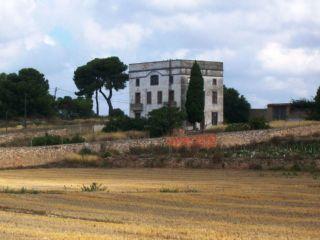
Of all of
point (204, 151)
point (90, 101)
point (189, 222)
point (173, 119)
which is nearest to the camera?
point (189, 222)

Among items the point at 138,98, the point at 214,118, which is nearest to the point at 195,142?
the point at 214,118

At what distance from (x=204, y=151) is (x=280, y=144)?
7896mm

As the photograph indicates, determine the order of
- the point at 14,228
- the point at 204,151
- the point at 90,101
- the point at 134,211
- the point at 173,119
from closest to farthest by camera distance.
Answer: the point at 14,228 → the point at 134,211 → the point at 204,151 → the point at 173,119 → the point at 90,101

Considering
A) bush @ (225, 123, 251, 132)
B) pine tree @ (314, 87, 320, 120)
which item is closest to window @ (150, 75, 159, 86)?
pine tree @ (314, 87, 320, 120)

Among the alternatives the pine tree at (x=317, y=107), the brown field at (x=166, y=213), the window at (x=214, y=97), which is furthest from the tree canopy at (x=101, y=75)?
the brown field at (x=166, y=213)

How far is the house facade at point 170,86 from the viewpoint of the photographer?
100750mm

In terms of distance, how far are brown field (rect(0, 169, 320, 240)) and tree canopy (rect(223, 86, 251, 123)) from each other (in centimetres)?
7457

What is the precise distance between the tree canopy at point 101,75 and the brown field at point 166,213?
7736cm

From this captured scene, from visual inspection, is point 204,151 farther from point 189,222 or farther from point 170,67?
point 189,222

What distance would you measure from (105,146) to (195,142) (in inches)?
360

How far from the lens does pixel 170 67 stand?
102 metres

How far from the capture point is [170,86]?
102 meters

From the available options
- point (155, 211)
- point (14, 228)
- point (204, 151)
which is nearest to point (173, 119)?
point (204, 151)

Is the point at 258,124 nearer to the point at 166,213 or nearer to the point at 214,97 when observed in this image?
the point at 214,97
